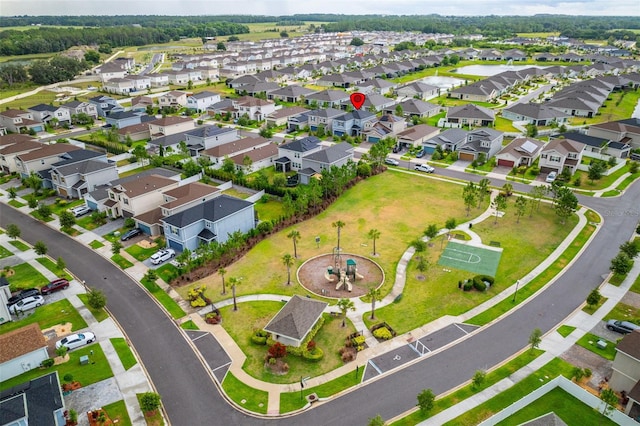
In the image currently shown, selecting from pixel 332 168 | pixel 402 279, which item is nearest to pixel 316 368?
pixel 402 279

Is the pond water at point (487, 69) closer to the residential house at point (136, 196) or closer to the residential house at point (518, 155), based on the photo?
the residential house at point (518, 155)

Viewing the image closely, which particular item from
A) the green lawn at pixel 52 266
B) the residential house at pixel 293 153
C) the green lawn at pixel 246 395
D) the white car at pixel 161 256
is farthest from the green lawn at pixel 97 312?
the residential house at pixel 293 153

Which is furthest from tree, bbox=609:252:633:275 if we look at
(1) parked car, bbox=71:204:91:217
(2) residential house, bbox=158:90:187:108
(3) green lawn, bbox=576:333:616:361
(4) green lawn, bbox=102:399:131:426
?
(2) residential house, bbox=158:90:187:108

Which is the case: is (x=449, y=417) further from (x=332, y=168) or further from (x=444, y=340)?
(x=332, y=168)

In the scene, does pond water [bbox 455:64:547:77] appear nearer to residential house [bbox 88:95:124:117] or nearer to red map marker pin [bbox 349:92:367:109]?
red map marker pin [bbox 349:92:367:109]

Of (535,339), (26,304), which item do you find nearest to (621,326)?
(535,339)

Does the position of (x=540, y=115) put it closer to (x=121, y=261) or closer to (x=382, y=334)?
(x=382, y=334)
